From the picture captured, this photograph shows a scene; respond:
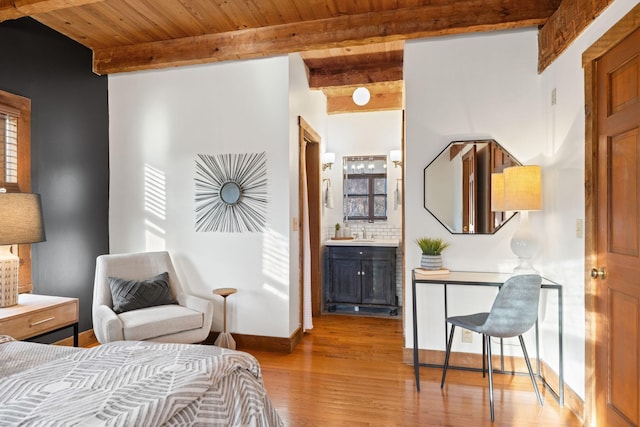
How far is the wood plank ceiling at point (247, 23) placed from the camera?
289 cm

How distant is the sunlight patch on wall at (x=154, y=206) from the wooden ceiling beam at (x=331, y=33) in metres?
1.10

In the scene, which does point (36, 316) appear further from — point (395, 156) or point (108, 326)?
point (395, 156)

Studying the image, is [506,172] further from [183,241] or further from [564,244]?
[183,241]

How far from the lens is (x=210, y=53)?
11.5ft

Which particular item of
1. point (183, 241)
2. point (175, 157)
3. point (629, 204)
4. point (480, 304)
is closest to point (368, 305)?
point (480, 304)

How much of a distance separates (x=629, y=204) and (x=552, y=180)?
871mm

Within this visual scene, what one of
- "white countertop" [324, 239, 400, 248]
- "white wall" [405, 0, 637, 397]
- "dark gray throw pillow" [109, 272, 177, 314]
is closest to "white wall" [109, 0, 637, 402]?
"white wall" [405, 0, 637, 397]

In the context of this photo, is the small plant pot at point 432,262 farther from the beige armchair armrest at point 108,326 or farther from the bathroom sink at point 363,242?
the beige armchair armrest at point 108,326

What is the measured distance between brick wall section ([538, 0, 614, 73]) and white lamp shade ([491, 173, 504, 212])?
3.02 ft

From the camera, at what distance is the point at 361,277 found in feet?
15.3


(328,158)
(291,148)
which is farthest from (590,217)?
(328,158)

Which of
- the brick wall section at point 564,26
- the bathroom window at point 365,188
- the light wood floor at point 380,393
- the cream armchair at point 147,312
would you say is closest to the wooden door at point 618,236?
the brick wall section at point 564,26

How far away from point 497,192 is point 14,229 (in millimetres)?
3400

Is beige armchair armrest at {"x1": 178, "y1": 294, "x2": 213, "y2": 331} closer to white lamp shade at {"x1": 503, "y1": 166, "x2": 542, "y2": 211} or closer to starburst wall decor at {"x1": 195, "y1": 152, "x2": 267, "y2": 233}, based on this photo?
starburst wall decor at {"x1": 195, "y1": 152, "x2": 267, "y2": 233}
